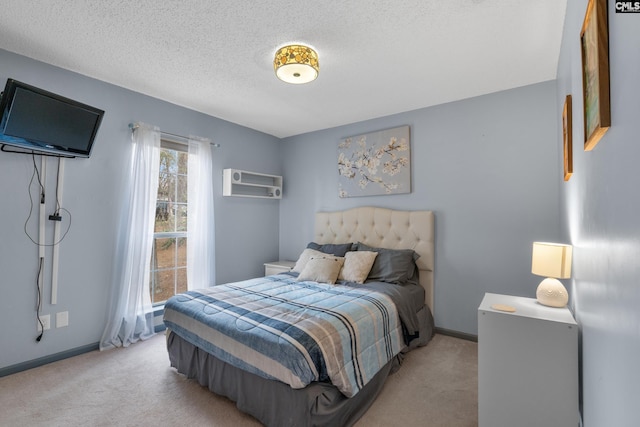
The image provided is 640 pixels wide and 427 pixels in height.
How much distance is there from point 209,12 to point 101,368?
2.90 meters

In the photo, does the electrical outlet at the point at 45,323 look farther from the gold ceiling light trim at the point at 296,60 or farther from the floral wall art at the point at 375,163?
the floral wall art at the point at 375,163

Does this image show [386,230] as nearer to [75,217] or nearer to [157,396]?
[157,396]

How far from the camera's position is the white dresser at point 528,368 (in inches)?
60.6

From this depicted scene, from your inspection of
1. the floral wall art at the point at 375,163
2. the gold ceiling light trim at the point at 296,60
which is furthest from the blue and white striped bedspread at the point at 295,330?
the gold ceiling light trim at the point at 296,60

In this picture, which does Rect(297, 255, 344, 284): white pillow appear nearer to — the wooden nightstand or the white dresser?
the wooden nightstand

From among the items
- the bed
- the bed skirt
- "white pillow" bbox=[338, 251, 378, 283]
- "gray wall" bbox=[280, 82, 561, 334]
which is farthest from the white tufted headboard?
the bed skirt

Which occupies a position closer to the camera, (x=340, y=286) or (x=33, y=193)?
(x=33, y=193)

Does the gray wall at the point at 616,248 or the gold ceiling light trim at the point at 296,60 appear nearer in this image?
the gray wall at the point at 616,248

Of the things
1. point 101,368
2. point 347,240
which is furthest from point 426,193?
point 101,368

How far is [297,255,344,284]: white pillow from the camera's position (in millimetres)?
3056

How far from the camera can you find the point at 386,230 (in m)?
3.56

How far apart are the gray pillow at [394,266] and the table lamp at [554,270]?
1268mm

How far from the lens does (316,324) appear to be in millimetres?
1869

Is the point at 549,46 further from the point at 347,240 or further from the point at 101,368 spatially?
the point at 101,368
